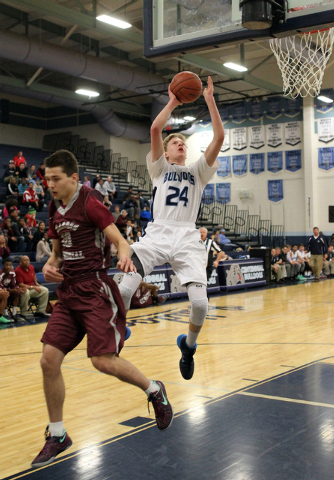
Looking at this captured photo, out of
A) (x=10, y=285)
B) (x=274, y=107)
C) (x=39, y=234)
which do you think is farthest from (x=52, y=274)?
(x=274, y=107)

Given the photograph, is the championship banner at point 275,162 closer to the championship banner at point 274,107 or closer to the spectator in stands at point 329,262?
the championship banner at point 274,107

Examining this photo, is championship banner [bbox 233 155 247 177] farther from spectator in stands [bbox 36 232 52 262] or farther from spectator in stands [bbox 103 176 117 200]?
spectator in stands [bbox 36 232 52 262]

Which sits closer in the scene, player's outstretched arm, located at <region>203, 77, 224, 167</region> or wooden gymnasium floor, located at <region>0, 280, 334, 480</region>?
wooden gymnasium floor, located at <region>0, 280, 334, 480</region>

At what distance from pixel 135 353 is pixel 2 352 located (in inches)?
72.4

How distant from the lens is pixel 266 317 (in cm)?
1061

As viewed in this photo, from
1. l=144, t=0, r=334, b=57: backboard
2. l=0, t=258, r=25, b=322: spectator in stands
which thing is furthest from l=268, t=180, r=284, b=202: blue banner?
l=144, t=0, r=334, b=57: backboard

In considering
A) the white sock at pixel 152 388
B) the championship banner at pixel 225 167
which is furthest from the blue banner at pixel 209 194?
the white sock at pixel 152 388

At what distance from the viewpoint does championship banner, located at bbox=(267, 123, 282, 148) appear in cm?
2412

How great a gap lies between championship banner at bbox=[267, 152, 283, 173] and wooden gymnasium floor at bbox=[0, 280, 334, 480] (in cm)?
1642

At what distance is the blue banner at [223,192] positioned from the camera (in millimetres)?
25516

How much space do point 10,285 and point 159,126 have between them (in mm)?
6747

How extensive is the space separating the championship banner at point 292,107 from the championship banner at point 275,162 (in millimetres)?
1774

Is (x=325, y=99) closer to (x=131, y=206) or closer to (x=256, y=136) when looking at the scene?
(x=256, y=136)

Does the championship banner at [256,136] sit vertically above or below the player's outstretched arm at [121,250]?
above
